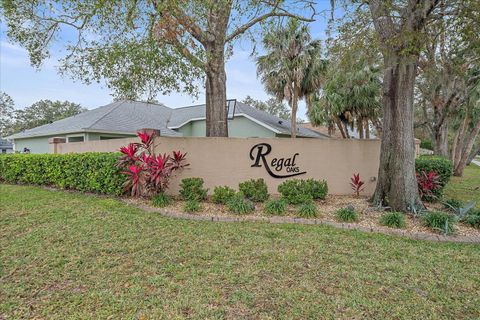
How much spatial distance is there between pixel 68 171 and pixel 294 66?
39.2 ft

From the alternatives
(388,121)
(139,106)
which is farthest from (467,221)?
(139,106)

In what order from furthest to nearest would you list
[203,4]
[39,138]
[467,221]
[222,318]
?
[39,138] → [203,4] → [467,221] → [222,318]

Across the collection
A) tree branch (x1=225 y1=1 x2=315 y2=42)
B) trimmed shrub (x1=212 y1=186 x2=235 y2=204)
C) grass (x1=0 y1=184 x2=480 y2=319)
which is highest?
tree branch (x1=225 y1=1 x2=315 y2=42)

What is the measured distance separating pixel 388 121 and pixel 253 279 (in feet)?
17.5

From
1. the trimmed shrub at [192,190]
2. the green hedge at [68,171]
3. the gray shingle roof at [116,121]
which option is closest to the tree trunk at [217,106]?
the trimmed shrub at [192,190]

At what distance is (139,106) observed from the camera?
19.4 m

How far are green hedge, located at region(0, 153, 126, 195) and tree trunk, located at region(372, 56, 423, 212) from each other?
6.49m

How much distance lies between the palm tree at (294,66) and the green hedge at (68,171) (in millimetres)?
10791

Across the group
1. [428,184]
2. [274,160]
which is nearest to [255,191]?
[274,160]

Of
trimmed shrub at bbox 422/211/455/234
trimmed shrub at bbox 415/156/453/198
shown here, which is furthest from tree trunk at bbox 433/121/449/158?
trimmed shrub at bbox 422/211/455/234

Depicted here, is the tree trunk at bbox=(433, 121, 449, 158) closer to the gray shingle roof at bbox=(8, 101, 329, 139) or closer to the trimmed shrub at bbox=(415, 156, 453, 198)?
the gray shingle roof at bbox=(8, 101, 329, 139)

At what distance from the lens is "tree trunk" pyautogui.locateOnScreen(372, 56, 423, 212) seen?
258 inches

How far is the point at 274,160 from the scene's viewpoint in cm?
859

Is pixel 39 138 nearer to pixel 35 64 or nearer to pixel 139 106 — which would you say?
pixel 139 106
